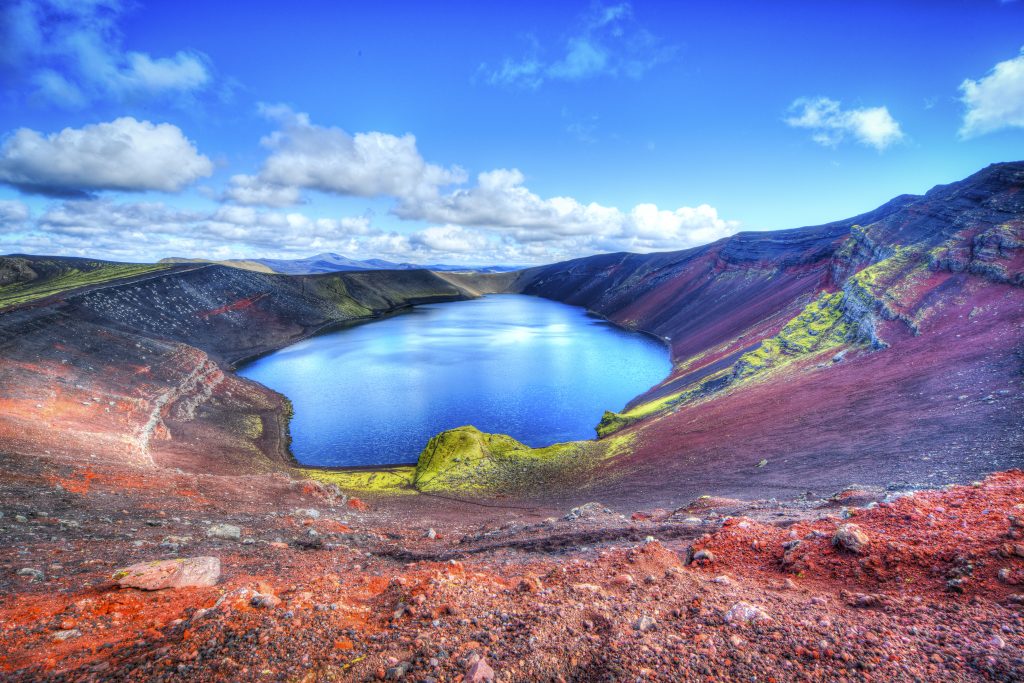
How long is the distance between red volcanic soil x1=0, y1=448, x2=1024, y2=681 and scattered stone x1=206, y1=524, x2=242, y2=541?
1.24 ft

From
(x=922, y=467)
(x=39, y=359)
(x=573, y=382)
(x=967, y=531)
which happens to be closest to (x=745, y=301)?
(x=573, y=382)

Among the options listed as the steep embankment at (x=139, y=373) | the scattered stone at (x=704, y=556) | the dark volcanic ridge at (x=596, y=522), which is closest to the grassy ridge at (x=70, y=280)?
the steep embankment at (x=139, y=373)

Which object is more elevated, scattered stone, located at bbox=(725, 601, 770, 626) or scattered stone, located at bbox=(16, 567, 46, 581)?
scattered stone, located at bbox=(725, 601, 770, 626)

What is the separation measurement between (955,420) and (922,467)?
4.30 meters

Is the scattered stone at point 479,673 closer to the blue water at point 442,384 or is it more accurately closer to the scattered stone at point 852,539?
the scattered stone at point 852,539

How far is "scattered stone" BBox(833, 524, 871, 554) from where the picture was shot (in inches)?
277

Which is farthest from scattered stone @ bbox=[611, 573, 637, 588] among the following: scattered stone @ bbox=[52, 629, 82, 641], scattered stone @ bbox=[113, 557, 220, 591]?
scattered stone @ bbox=[52, 629, 82, 641]

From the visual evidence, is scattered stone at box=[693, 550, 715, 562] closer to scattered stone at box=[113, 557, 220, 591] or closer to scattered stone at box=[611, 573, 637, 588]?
scattered stone at box=[611, 573, 637, 588]

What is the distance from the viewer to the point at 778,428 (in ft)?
70.5

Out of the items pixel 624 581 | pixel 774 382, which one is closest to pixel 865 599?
pixel 624 581

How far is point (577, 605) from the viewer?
6375 millimetres

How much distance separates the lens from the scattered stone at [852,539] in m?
7.03

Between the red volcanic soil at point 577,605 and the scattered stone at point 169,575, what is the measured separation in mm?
281

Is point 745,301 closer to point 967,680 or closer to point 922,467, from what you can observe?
point 922,467
